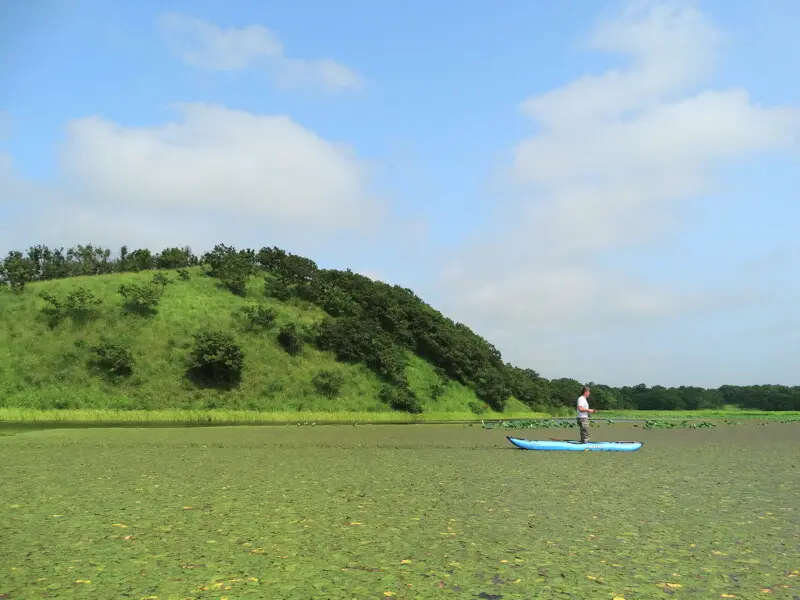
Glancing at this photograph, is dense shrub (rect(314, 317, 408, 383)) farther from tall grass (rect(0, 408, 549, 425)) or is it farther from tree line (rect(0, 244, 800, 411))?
tall grass (rect(0, 408, 549, 425))

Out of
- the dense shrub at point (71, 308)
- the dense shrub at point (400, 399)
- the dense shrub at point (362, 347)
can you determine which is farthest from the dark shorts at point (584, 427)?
the dense shrub at point (71, 308)

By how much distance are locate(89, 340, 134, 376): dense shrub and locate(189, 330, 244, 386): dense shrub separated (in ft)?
22.5

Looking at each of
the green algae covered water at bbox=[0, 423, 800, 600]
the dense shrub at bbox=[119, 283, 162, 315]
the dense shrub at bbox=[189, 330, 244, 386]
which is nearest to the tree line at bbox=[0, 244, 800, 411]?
the dense shrub at bbox=[119, 283, 162, 315]

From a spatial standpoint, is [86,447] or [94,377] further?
[94,377]

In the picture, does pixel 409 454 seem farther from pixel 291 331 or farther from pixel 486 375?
pixel 486 375

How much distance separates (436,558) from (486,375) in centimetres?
8440

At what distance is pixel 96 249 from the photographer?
122 metres

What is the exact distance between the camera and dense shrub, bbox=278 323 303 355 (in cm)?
8238

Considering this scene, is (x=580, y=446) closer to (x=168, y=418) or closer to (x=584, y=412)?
(x=584, y=412)

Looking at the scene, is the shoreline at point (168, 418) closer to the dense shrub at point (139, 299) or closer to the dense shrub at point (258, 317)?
the dense shrub at point (258, 317)

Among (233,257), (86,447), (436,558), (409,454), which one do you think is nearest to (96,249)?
(233,257)

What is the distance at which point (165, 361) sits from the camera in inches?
2832

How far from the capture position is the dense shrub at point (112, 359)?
219 feet

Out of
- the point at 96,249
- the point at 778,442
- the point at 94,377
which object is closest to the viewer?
the point at 778,442
